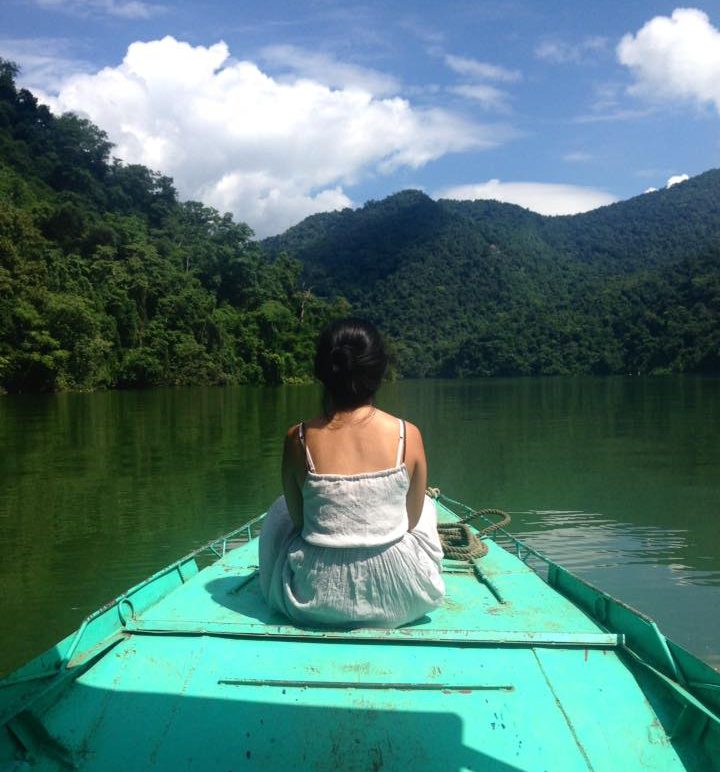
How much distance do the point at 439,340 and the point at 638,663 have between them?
99987mm

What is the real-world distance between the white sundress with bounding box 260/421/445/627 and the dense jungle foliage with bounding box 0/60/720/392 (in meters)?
13.0

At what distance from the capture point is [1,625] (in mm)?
5430

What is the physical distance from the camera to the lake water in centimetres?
619

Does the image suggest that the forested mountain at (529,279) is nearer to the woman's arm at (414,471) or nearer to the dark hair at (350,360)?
the woman's arm at (414,471)

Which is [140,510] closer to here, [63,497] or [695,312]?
[63,497]

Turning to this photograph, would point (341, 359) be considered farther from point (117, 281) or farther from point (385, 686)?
point (117, 281)

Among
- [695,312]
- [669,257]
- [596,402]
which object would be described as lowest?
[596,402]

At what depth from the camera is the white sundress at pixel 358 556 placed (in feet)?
8.93

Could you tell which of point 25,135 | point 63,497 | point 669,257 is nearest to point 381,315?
point 669,257

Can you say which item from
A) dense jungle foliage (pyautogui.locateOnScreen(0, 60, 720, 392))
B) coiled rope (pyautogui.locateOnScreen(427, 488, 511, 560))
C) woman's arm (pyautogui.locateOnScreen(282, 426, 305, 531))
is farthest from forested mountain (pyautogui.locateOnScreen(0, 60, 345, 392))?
woman's arm (pyautogui.locateOnScreen(282, 426, 305, 531))

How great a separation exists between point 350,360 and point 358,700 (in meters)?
1.15

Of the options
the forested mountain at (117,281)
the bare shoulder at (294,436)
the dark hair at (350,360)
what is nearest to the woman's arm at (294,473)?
the bare shoulder at (294,436)

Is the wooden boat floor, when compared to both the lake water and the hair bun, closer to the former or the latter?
the hair bun

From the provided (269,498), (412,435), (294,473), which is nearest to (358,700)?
(294,473)
